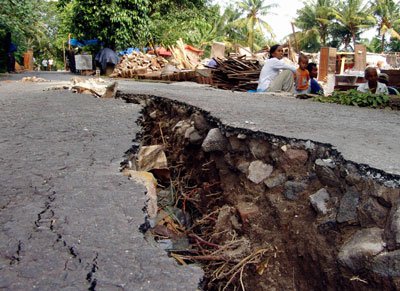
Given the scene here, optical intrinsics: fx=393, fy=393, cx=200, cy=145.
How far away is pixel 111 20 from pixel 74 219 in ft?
52.1

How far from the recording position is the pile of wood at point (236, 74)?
9.28m

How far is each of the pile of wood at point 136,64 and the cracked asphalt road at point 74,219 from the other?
12.8 meters

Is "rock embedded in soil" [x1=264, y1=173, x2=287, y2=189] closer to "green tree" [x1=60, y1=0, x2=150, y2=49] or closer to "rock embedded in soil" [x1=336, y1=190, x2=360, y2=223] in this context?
"rock embedded in soil" [x1=336, y1=190, x2=360, y2=223]

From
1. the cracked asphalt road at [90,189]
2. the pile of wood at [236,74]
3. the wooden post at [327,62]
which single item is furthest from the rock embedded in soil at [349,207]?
the wooden post at [327,62]

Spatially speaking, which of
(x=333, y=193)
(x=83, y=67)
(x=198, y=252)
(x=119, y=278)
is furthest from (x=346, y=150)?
(x=83, y=67)

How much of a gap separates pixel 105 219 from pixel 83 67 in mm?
19571

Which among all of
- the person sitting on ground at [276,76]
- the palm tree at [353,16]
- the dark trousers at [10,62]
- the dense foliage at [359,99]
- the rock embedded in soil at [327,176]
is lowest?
the rock embedded in soil at [327,176]

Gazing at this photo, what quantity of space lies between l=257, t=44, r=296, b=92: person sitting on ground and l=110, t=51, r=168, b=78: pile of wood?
28.1 feet

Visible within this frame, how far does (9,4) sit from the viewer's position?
46.1 ft

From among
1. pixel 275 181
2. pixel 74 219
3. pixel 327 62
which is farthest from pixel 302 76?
pixel 327 62

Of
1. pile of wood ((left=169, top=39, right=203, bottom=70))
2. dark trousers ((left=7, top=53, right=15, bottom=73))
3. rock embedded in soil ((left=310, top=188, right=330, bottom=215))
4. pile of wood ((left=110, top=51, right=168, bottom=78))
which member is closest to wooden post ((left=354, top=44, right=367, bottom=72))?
pile of wood ((left=169, top=39, right=203, bottom=70))

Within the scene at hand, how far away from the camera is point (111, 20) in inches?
646

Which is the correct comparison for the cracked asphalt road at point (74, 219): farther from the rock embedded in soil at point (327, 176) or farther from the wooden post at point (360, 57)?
the wooden post at point (360, 57)

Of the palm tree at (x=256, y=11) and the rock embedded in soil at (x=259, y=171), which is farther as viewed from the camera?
the palm tree at (x=256, y=11)
